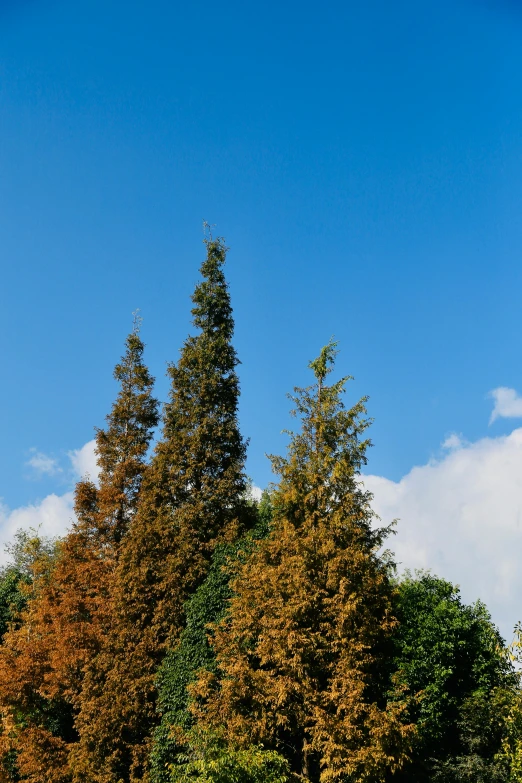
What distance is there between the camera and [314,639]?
49.2 ft

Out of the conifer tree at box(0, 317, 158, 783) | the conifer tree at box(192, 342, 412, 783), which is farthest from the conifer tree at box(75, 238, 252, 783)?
the conifer tree at box(192, 342, 412, 783)

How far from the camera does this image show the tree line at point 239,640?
14.7 m

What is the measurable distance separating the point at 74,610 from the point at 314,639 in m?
12.0

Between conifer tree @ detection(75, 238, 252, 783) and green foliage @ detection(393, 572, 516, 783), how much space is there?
250 inches

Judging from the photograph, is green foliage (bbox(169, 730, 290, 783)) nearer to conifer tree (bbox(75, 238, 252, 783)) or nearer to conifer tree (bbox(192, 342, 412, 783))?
conifer tree (bbox(192, 342, 412, 783))

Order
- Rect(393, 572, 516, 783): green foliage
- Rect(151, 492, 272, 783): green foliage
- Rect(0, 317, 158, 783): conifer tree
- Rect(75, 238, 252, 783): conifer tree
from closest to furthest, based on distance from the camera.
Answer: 1. Rect(393, 572, 516, 783): green foliage
2. Rect(151, 492, 272, 783): green foliage
3. Rect(75, 238, 252, 783): conifer tree
4. Rect(0, 317, 158, 783): conifer tree

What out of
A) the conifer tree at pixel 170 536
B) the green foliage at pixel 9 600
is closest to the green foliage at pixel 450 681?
the conifer tree at pixel 170 536

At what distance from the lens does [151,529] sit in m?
21.0

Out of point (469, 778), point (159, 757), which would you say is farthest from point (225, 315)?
point (469, 778)

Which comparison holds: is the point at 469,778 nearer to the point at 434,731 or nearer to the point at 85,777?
the point at 434,731

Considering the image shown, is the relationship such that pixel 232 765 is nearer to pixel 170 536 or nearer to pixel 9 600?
pixel 170 536

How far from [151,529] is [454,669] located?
9.97 meters

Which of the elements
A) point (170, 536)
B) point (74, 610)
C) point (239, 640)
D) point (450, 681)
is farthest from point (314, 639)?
point (74, 610)

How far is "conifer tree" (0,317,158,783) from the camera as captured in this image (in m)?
21.7
